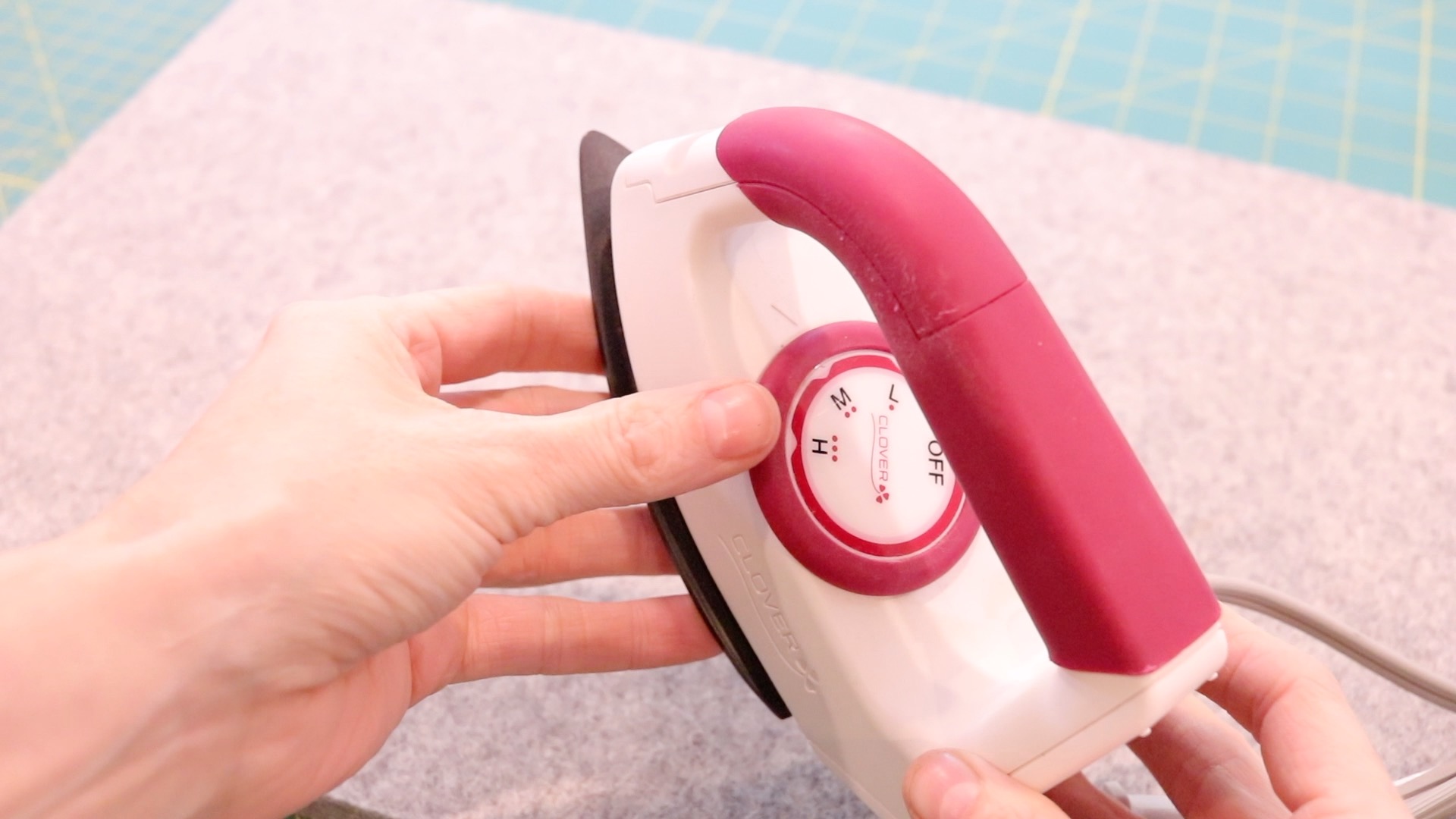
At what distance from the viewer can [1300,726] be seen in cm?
48

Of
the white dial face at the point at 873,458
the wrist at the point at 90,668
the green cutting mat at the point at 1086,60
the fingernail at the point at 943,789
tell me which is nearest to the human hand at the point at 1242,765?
the fingernail at the point at 943,789

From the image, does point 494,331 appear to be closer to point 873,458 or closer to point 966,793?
point 873,458

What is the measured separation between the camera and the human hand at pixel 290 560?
0.40 meters

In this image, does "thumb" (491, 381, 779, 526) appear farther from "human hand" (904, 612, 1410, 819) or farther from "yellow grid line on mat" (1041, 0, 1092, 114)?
"yellow grid line on mat" (1041, 0, 1092, 114)

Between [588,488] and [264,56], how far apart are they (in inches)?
31.6

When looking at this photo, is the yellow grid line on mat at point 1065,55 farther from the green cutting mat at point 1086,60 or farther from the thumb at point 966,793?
the thumb at point 966,793

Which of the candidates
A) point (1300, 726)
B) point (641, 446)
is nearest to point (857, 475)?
point (641, 446)

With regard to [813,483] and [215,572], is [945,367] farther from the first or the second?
[215,572]

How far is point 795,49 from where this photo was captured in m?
1.07

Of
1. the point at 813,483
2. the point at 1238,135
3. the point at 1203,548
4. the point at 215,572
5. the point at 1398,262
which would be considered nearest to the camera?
the point at 215,572

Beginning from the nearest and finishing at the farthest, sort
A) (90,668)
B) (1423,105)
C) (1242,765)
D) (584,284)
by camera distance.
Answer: (90,668)
(1242,765)
(584,284)
(1423,105)

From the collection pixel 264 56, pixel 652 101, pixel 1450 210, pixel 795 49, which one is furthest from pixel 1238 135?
pixel 264 56

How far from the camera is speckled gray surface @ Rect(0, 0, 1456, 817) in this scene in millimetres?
639

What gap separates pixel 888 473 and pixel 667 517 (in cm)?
12
